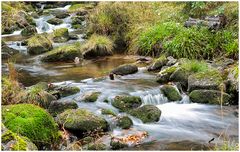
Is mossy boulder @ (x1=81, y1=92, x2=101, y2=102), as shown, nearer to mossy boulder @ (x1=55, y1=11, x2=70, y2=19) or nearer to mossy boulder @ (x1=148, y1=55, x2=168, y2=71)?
mossy boulder @ (x1=148, y1=55, x2=168, y2=71)

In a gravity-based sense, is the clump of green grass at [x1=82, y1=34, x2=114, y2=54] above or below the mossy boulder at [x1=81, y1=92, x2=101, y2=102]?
above

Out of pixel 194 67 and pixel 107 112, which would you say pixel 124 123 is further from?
pixel 194 67

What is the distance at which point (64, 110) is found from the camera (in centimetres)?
787

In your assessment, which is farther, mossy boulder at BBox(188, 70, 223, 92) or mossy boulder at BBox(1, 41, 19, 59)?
mossy boulder at BBox(1, 41, 19, 59)

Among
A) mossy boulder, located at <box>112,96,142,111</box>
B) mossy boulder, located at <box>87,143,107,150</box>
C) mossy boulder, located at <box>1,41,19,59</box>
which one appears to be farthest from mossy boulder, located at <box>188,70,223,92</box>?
mossy boulder, located at <box>1,41,19,59</box>

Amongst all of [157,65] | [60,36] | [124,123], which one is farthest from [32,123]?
[60,36]

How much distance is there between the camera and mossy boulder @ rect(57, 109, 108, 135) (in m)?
7.00

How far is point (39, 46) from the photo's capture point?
49.3ft

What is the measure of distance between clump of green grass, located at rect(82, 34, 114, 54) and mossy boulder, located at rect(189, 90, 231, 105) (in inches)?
226

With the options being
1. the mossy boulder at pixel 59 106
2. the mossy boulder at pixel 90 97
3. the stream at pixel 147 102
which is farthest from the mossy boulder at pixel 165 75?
the mossy boulder at pixel 59 106

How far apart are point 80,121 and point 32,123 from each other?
916 millimetres

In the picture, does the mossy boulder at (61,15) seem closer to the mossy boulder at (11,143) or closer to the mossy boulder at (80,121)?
the mossy boulder at (80,121)

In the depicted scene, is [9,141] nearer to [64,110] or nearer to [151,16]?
[64,110]

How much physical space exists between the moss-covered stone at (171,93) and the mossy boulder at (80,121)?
2.18 m
